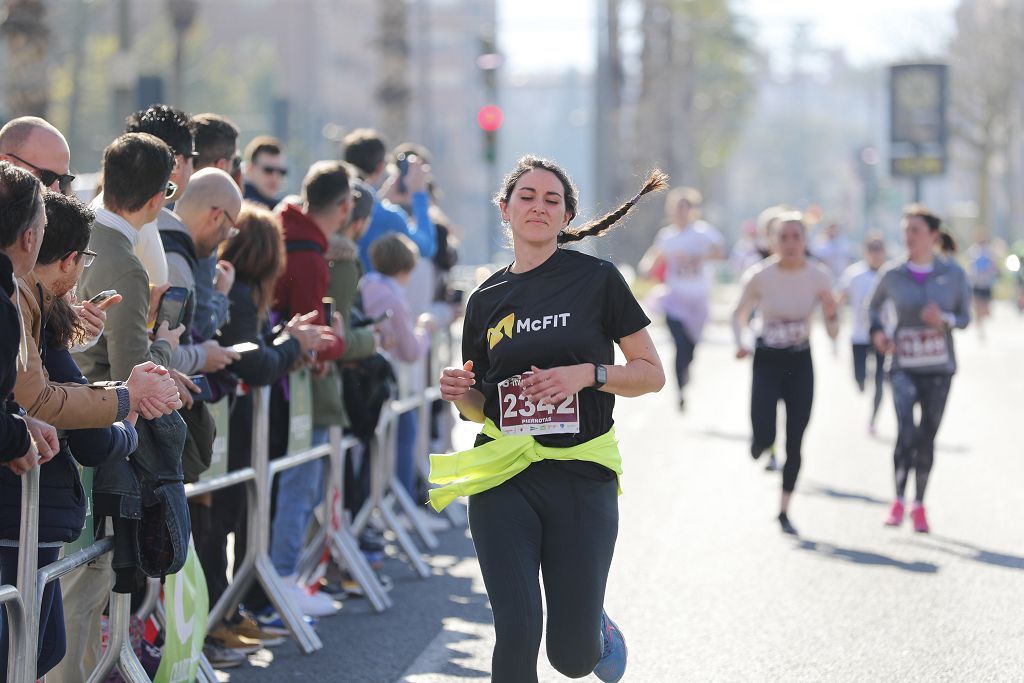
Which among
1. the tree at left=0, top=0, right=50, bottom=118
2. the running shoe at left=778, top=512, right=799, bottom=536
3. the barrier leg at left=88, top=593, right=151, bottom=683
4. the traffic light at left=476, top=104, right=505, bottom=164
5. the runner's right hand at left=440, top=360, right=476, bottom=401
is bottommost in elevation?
the running shoe at left=778, top=512, right=799, bottom=536

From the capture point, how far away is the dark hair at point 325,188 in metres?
8.62

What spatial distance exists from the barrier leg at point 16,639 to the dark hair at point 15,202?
3.26 feet

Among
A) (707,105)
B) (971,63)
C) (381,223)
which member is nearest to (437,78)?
(707,105)

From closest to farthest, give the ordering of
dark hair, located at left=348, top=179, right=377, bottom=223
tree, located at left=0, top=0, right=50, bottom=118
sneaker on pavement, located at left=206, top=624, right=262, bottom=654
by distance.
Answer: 1. sneaker on pavement, located at left=206, top=624, right=262, bottom=654
2. dark hair, located at left=348, top=179, right=377, bottom=223
3. tree, located at left=0, top=0, right=50, bottom=118

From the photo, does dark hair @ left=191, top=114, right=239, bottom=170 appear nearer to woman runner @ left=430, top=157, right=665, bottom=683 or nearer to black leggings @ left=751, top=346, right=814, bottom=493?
woman runner @ left=430, top=157, right=665, bottom=683

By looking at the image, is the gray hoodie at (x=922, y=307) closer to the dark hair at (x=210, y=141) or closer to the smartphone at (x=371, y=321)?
the smartphone at (x=371, y=321)

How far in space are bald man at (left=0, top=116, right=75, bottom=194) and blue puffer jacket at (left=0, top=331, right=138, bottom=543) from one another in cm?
134

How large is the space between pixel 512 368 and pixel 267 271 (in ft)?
8.00

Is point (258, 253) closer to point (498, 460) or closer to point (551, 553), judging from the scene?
point (498, 460)

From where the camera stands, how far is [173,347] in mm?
6590

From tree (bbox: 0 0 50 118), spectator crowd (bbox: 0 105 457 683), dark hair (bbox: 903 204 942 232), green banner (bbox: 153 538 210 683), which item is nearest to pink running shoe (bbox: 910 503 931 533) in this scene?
dark hair (bbox: 903 204 942 232)

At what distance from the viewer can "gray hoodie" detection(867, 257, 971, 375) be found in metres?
11.0

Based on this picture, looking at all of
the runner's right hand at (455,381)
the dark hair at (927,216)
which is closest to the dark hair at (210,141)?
the runner's right hand at (455,381)

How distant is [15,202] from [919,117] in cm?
2700
